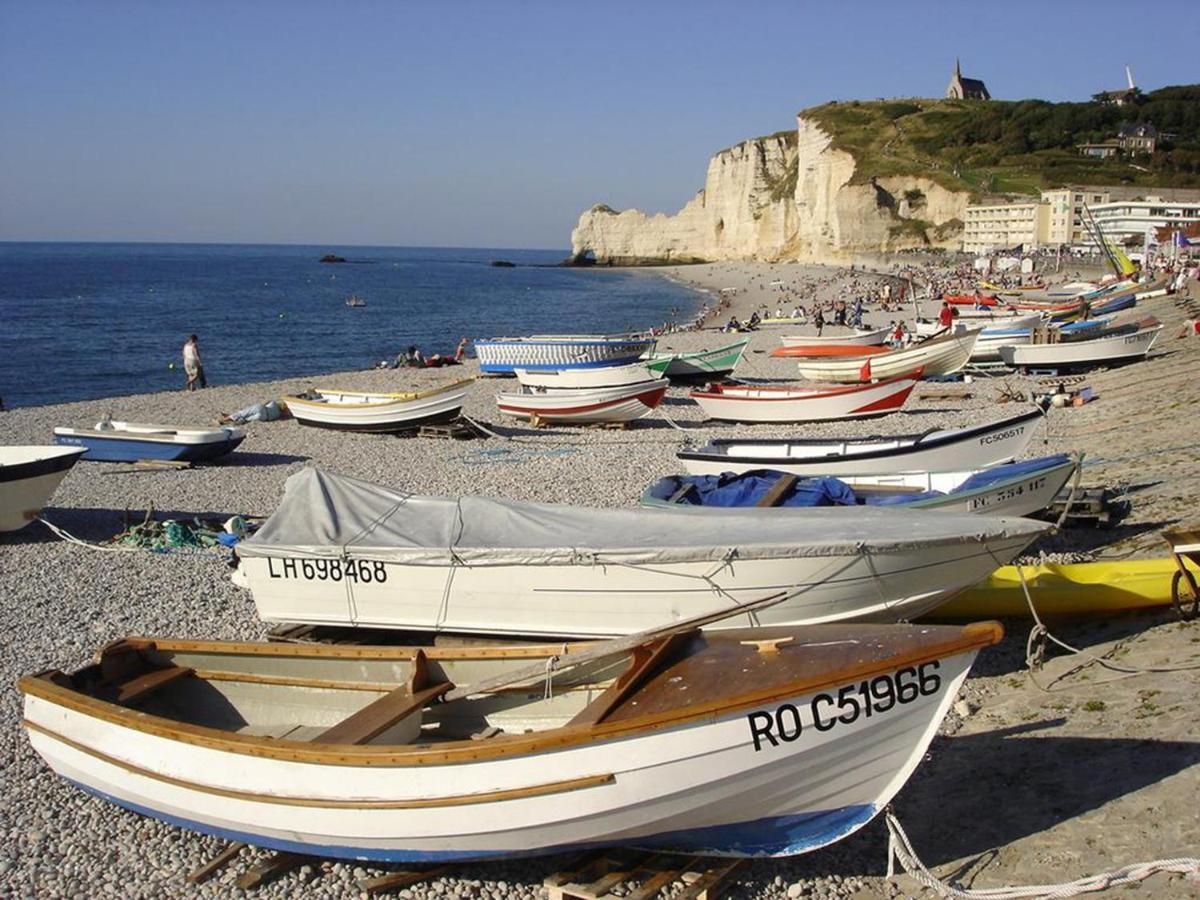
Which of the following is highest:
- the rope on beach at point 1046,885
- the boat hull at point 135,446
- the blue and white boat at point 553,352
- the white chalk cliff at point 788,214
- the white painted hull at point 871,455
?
the white chalk cliff at point 788,214

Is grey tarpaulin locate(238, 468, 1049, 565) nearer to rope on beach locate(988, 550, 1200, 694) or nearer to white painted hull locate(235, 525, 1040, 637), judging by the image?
white painted hull locate(235, 525, 1040, 637)

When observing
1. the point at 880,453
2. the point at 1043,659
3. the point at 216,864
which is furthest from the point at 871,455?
the point at 216,864

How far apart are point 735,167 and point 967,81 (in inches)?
2127

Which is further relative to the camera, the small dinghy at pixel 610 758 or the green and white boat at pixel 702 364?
the green and white boat at pixel 702 364

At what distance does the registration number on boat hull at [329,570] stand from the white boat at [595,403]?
1591cm

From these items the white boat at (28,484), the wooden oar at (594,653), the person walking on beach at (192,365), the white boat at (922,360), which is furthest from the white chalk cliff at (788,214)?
the wooden oar at (594,653)

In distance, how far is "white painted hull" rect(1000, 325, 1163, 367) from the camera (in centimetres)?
3006

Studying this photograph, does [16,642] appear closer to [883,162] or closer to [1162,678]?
[1162,678]

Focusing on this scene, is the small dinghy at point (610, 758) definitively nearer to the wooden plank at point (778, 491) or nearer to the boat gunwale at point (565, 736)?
the boat gunwale at point (565, 736)

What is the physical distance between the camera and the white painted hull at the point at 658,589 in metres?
9.09

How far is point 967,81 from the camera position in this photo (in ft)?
579

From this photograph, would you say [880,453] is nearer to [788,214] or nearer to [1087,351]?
[1087,351]

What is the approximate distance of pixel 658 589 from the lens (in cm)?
931

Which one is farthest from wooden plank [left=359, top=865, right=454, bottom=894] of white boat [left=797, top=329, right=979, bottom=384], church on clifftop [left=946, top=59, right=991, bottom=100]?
church on clifftop [left=946, top=59, right=991, bottom=100]
